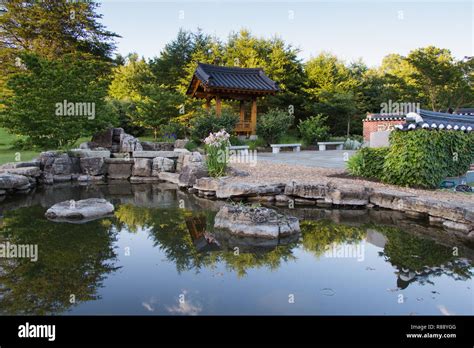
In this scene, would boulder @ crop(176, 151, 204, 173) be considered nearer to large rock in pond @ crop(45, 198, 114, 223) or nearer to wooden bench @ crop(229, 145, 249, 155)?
wooden bench @ crop(229, 145, 249, 155)

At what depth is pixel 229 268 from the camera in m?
4.58

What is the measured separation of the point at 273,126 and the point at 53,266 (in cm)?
1321

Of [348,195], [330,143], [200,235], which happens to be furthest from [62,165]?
[330,143]

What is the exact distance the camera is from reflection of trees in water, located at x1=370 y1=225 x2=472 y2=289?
14.3 ft

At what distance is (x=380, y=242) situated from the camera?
572 centimetres

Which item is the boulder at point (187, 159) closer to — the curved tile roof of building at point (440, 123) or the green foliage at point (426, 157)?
the green foliage at point (426, 157)

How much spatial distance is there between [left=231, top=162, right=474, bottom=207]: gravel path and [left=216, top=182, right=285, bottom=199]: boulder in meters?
0.33

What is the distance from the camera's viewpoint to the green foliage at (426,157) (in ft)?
25.2

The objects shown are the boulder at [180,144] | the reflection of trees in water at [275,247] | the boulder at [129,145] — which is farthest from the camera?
the boulder at [180,144]

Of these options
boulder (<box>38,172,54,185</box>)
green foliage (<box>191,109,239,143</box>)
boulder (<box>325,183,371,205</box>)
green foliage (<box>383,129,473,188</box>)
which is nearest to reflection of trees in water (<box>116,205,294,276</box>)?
boulder (<box>325,183,371,205</box>)

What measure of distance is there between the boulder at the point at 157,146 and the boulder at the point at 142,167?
5.54 feet

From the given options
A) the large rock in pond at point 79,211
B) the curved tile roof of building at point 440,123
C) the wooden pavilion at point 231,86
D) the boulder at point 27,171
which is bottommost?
the large rock in pond at point 79,211

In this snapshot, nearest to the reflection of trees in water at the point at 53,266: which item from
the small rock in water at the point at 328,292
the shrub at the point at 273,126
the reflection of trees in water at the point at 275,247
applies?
the reflection of trees in water at the point at 275,247
